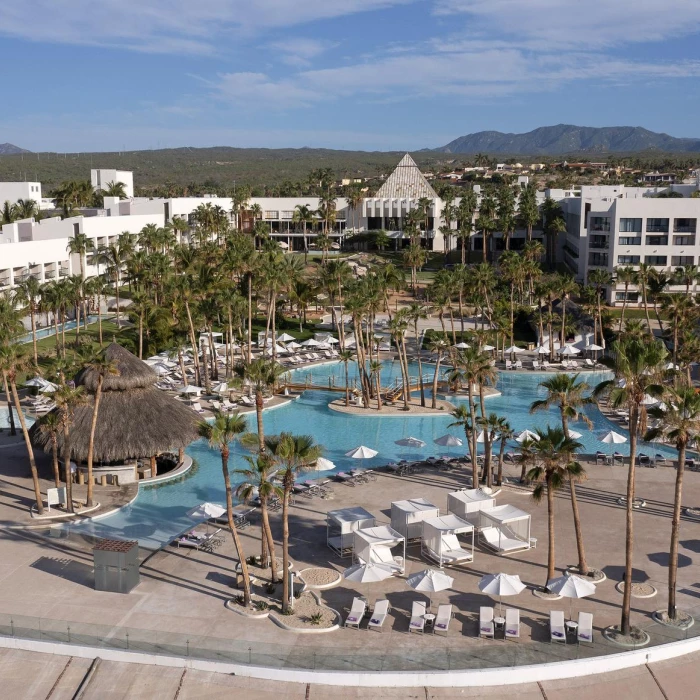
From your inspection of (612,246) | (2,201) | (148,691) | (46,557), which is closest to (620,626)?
(148,691)

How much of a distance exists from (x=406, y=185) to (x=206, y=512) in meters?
94.9

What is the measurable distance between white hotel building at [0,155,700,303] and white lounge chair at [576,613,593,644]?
5994cm

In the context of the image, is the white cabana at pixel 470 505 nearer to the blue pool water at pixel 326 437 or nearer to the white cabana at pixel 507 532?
the white cabana at pixel 507 532

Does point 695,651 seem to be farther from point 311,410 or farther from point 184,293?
point 184,293

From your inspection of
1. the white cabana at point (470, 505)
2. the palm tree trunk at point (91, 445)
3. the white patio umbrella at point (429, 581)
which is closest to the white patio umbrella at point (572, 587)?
the white patio umbrella at point (429, 581)

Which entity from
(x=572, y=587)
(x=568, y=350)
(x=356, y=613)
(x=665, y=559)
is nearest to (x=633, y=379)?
(x=572, y=587)

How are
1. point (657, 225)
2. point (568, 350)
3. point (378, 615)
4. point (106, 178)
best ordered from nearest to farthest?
point (378, 615) → point (568, 350) → point (657, 225) → point (106, 178)

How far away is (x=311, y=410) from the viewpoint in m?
46.9

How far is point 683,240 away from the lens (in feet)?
251

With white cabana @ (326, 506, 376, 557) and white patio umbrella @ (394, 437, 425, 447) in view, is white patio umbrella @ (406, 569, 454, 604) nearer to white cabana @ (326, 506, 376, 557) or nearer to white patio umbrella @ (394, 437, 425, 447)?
white cabana @ (326, 506, 376, 557)

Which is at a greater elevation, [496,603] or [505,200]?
[505,200]

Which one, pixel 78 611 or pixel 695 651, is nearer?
pixel 695 651

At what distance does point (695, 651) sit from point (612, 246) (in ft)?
202

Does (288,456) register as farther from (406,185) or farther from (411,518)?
(406,185)
